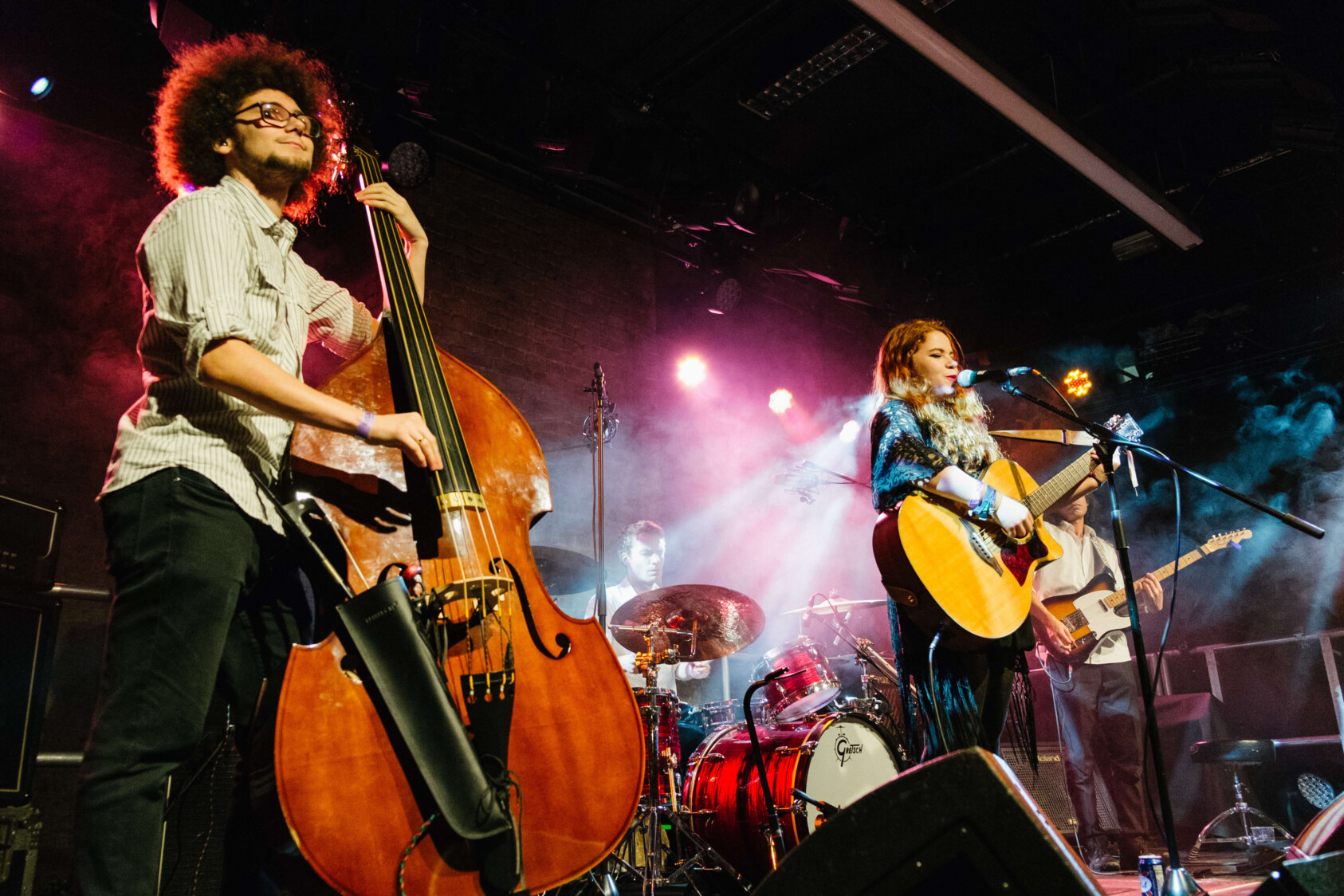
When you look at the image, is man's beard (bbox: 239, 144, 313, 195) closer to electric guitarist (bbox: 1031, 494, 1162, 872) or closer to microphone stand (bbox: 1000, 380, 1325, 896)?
microphone stand (bbox: 1000, 380, 1325, 896)

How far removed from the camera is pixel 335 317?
7.32 ft

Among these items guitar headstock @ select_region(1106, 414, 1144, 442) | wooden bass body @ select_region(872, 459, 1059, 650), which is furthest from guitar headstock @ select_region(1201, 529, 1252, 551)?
wooden bass body @ select_region(872, 459, 1059, 650)

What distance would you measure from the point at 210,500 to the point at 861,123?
7.01 meters

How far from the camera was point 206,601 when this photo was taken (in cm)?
156

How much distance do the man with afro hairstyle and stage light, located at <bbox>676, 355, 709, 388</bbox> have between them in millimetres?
6161

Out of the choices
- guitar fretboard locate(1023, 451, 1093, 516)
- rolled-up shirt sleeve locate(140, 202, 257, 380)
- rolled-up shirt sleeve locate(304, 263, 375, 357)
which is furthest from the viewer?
guitar fretboard locate(1023, 451, 1093, 516)

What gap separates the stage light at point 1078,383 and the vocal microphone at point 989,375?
7.65m

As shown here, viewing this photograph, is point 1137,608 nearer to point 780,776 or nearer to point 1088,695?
point 780,776

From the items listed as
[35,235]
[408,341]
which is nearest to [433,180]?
[35,235]

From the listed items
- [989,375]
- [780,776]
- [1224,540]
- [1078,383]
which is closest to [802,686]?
[780,776]

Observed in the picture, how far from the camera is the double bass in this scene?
4.62 feet

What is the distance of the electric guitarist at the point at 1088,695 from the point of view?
17.3ft

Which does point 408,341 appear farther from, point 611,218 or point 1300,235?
point 1300,235

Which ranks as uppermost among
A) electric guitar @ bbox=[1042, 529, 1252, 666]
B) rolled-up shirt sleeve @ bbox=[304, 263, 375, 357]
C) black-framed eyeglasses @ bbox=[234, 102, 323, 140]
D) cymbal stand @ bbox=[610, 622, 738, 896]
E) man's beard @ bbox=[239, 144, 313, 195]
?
black-framed eyeglasses @ bbox=[234, 102, 323, 140]
